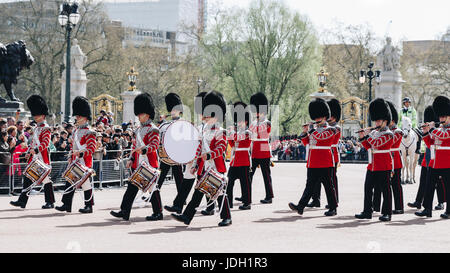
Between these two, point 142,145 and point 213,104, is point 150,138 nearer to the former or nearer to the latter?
point 142,145

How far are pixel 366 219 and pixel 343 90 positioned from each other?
1505 inches

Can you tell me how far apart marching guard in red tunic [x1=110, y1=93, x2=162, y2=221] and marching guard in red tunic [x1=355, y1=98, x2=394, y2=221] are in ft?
8.82

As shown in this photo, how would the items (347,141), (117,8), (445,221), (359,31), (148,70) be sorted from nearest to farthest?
(445,221) → (347,141) → (148,70) → (359,31) → (117,8)

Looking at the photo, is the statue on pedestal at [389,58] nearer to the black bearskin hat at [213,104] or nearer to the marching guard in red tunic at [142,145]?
the marching guard in red tunic at [142,145]

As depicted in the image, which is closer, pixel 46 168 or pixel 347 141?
pixel 46 168

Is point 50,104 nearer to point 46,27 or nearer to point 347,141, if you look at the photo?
point 46,27

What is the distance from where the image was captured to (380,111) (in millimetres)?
10109

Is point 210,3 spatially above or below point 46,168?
above

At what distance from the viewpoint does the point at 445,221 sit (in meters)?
10.0

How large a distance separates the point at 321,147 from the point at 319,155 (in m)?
0.11

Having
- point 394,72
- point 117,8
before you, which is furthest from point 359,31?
point 117,8

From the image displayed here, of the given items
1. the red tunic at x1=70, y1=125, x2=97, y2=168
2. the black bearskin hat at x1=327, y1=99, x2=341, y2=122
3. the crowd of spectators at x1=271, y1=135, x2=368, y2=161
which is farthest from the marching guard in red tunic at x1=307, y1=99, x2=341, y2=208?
the crowd of spectators at x1=271, y1=135, x2=368, y2=161

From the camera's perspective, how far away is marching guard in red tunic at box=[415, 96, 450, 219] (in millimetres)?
10266

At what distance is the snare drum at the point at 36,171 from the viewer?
10.8 metres
